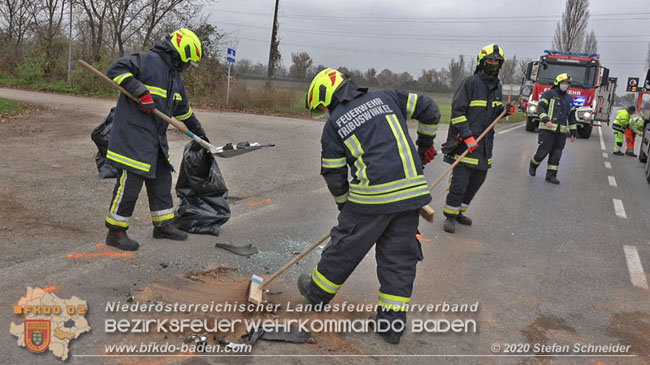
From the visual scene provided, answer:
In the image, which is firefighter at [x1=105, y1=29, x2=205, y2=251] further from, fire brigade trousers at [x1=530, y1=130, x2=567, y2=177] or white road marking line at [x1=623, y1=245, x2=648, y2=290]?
fire brigade trousers at [x1=530, y1=130, x2=567, y2=177]

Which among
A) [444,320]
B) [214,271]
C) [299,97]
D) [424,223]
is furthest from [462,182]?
[299,97]

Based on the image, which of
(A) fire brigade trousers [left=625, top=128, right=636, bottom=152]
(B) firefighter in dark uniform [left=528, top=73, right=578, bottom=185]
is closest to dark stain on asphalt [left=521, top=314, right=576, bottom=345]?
(B) firefighter in dark uniform [left=528, top=73, right=578, bottom=185]

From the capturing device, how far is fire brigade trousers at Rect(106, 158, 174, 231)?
417 centimetres

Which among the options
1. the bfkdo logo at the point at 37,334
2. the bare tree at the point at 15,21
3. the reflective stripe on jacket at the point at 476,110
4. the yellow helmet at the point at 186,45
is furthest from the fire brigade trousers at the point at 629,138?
the bare tree at the point at 15,21

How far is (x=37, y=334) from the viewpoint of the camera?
2.85 m

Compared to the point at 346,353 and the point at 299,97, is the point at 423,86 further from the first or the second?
the point at 346,353

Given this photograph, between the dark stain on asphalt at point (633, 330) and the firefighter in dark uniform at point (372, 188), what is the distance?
4.87ft

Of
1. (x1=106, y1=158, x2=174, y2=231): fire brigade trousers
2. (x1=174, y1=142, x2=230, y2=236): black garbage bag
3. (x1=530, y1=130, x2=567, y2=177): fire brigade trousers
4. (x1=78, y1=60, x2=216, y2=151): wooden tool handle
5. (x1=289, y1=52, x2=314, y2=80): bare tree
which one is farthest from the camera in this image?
(x1=289, y1=52, x2=314, y2=80): bare tree

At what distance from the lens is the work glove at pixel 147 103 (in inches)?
156

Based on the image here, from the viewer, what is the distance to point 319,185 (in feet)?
25.4

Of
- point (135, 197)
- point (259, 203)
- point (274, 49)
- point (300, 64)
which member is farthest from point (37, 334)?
point (300, 64)

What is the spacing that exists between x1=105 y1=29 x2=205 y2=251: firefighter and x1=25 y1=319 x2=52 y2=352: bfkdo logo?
4.34 ft

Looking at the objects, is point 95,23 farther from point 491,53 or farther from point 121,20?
point 491,53

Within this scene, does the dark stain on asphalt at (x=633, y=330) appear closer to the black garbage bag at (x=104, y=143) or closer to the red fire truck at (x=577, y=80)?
the black garbage bag at (x=104, y=143)
